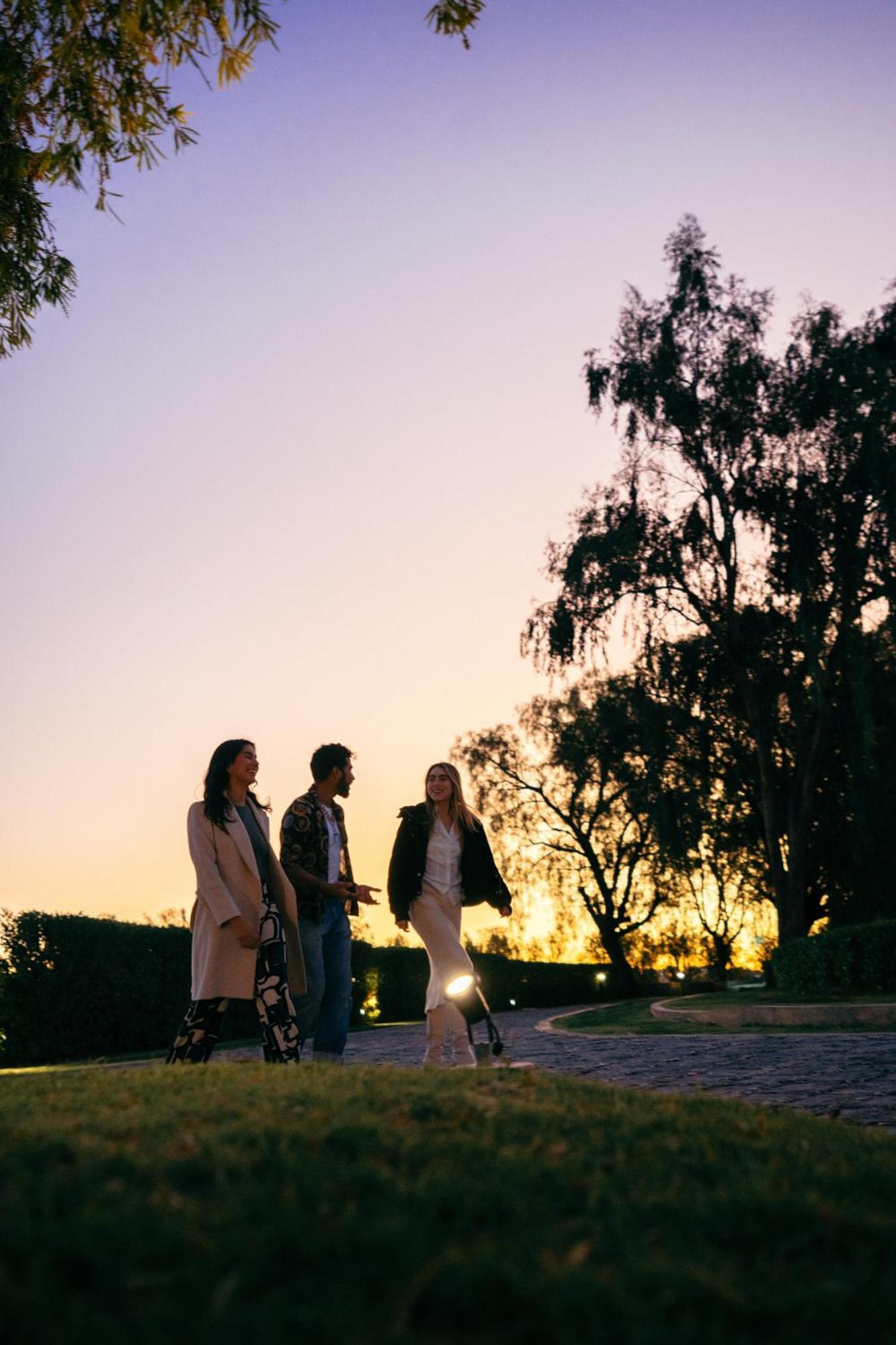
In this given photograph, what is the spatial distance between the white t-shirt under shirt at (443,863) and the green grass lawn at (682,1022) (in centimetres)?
744

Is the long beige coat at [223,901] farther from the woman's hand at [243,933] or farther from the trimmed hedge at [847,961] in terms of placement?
the trimmed hedge at [847,961]

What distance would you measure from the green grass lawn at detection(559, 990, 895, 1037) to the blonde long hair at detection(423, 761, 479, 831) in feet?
24.4

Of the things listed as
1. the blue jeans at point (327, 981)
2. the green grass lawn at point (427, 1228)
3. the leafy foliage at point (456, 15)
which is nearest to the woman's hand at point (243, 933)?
the blue jeans at point (327, 981)

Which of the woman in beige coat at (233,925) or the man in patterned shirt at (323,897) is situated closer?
the woman in beige coat at (233,925)

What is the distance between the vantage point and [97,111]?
747 centimetres

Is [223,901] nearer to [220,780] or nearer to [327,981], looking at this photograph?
[220,780]

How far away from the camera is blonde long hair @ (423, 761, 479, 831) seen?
24.7 feet

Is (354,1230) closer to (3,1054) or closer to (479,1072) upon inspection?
(479,1072)

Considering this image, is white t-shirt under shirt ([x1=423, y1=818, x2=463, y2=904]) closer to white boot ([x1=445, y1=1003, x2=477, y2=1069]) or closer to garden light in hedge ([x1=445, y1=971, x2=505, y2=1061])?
garden light in hedge ([x1=445, y1=971, x2=505, y2=1061])

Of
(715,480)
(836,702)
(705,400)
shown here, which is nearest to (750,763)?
(836,702)

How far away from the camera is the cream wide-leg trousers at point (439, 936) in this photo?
289 inches

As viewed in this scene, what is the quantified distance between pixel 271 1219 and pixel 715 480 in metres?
21.4

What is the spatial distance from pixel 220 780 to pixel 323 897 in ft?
3.50

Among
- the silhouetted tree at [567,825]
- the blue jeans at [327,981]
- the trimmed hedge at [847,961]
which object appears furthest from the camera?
the silhouetted tree at [567,825]
